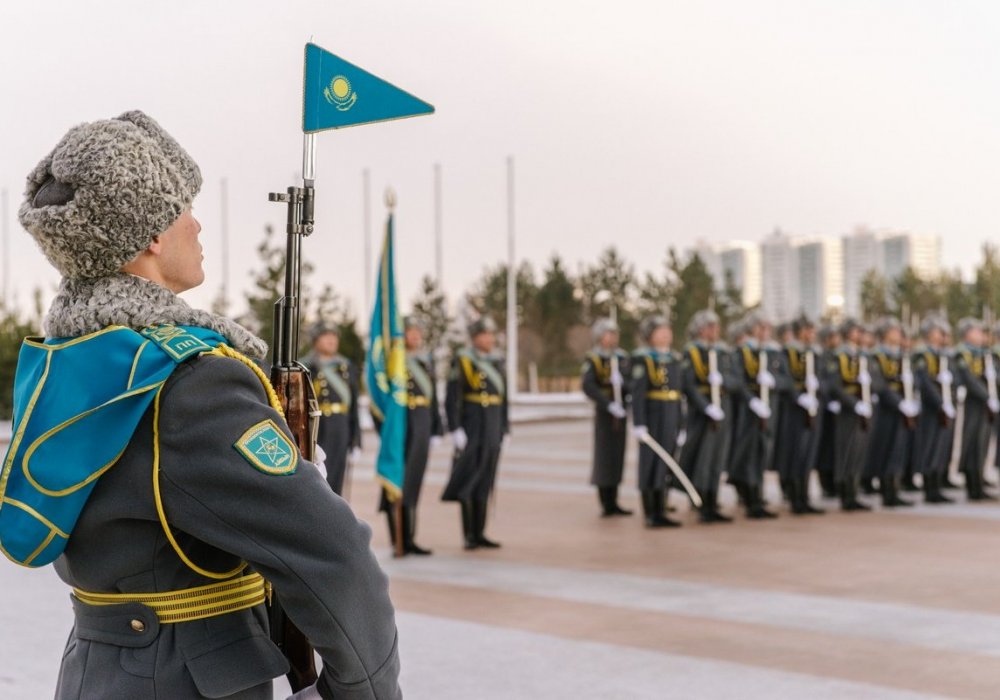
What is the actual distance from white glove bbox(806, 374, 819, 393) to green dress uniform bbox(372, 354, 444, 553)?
3.82 m

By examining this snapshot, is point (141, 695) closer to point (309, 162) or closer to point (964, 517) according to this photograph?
point (309, 162)

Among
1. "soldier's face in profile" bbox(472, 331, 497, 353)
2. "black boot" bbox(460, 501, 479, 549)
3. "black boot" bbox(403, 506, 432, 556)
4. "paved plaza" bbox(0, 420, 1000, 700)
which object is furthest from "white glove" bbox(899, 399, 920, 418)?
"black boot" bbox(403, 506, 432, 556)

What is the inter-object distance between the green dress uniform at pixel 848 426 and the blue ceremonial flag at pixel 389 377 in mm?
4748

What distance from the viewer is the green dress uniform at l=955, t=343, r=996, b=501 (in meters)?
12.0

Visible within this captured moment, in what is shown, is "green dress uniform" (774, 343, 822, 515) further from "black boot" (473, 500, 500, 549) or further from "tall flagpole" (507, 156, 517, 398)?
"tall flagpole" (507, 156, 517, 398)

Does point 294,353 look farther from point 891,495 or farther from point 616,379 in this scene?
point 891,495

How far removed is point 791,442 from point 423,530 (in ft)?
11.6

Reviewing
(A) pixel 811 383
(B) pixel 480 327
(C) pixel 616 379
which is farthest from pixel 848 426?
(B) pixel 480 327

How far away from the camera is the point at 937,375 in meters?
12.3

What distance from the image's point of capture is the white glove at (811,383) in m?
11.7

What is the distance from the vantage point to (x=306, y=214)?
2295mm

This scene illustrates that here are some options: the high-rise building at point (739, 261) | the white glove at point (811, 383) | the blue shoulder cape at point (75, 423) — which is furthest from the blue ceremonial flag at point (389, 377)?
the high-rise building at point (739, 261)

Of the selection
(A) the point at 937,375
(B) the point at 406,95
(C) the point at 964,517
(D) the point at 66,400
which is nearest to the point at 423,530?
(C) the point at 964,517

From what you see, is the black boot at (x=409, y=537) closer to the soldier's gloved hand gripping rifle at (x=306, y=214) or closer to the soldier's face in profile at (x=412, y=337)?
the soldier's face in profile at (x=412, y=337)
